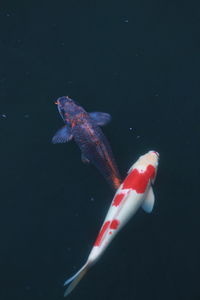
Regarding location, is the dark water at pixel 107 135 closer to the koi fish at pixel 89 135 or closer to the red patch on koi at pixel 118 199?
the koi fish at pixel 89 135

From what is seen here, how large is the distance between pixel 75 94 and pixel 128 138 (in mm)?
720

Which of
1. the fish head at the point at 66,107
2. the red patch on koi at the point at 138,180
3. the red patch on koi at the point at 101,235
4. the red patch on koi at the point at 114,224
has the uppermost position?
the fish head at the point at 66,107

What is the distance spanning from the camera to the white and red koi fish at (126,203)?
254 centimetres

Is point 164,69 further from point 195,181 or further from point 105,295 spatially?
point 105,295

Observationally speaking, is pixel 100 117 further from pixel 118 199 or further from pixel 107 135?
pixel 118 199

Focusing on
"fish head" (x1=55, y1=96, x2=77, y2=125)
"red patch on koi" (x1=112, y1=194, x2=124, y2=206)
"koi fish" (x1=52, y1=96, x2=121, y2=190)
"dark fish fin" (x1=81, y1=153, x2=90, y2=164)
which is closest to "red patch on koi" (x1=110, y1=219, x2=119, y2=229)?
"red patch on koi" (x1=112, y1=194, x2=124, y2=206)

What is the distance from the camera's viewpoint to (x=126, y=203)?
2678 millimetres

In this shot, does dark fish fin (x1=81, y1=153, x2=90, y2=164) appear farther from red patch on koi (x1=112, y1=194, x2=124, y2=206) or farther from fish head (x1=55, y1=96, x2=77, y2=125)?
red patch on koi (x1=112, y1=194, x2=124, y2=206)

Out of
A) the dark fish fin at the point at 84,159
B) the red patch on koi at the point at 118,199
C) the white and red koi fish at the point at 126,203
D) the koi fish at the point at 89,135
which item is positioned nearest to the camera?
the white and red koi fish at the point at 126,203

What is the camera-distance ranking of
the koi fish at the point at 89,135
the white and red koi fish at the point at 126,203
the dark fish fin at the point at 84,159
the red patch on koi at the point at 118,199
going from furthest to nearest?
the dark fish fin at the point at 84,159
the koi fish at the point at 89,135
the red patch on koi at the point at 118,199
the white and red koi fish at the point at 126,203

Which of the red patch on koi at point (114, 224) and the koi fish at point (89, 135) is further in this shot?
the koi fish at point (89, 135)

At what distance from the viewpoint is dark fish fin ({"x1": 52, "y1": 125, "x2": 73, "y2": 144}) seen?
10.8 ft

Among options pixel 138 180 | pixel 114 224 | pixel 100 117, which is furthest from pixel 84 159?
pixel 114 224

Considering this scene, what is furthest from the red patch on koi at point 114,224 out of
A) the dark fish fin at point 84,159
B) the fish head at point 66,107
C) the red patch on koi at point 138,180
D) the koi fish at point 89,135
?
the fish head at point 66,107
